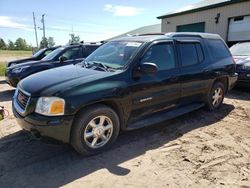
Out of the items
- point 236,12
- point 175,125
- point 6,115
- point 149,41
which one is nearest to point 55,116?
point 149,41

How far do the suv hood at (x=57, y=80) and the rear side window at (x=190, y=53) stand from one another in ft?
6.00

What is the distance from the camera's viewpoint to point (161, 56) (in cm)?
483

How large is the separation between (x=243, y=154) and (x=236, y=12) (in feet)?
44.1

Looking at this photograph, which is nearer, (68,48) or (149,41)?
(149,41)

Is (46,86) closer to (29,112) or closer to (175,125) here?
(29,112)

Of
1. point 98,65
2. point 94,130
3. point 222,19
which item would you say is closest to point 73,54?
point 98,65

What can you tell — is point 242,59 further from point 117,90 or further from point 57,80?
point 57,80

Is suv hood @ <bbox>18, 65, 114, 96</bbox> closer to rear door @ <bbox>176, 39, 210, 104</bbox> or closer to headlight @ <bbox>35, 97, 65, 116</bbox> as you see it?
headlight @ <bbox>35, 97, 65, 116</bbox>

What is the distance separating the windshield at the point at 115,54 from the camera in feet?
14.7

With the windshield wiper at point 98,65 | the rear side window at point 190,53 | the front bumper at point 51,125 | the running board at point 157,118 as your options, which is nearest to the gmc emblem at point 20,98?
the front bumper at point 51,125

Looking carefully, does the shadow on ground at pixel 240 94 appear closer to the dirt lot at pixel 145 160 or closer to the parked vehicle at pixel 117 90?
the parked vehicle at pixel 117 90

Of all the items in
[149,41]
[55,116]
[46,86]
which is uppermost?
[149,41]

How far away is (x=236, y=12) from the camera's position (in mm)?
15242

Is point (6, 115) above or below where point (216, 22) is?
below
